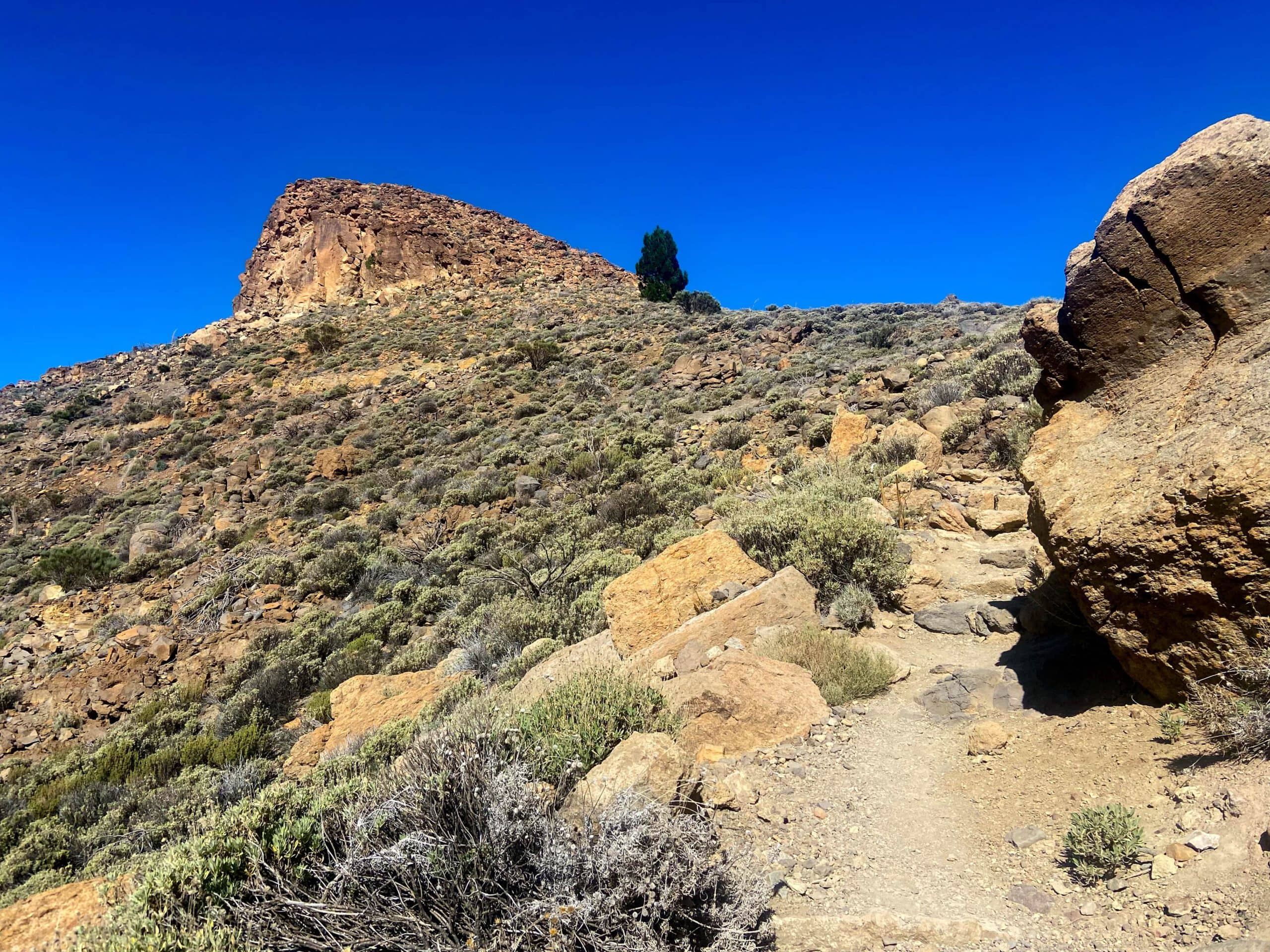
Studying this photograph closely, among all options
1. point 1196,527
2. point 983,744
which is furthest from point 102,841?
point 1196,527

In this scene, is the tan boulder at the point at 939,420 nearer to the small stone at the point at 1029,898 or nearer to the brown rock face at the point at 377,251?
the small stone at the point at 1029,898

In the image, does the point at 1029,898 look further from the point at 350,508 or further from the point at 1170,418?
the point at 350,508

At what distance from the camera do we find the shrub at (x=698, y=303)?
32.2 meters

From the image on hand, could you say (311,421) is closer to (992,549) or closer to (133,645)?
(133,645)

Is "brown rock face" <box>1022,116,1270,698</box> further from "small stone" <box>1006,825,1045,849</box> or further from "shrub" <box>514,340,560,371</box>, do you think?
"shrub" <box>514,340,560,371</box>

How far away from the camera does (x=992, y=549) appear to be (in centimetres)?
576

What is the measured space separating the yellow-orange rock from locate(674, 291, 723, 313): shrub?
3059 centimetres

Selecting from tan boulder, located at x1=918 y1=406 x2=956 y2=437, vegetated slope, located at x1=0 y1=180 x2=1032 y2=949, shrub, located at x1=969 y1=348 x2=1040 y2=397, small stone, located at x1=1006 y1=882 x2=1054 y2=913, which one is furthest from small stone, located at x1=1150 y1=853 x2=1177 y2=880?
shrub, located at x1=969 y1=348 x2=1040 y2=397

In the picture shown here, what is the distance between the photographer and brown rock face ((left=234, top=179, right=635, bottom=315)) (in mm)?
37656

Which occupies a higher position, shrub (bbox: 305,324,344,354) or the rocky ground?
shrub (bbox: 305,324,344,354)

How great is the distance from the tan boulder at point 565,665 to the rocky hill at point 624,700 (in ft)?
0.38

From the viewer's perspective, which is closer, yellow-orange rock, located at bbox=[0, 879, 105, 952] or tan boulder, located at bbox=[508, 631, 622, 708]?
yellow-orange rock, located at bbox=[0, 879, 105, 952]

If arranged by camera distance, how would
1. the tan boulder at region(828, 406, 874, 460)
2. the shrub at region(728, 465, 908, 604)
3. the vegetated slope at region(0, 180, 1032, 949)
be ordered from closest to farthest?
1. the shrub at region(728, 465, 908, 604)
2. the vegetated slope at region(0, 180, 1032, 949)
3. the tan boulder at region(828, 406, 874, 460)

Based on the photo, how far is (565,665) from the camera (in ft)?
17.0
